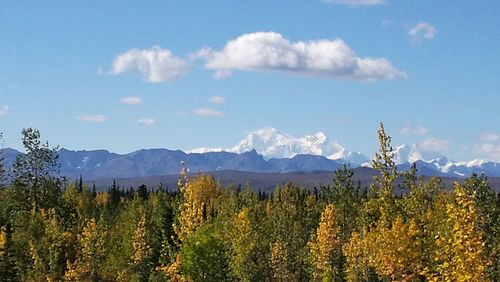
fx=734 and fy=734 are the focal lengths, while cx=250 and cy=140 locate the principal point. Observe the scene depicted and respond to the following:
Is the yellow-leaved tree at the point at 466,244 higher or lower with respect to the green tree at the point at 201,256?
higher

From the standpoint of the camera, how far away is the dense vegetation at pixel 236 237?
43.3m

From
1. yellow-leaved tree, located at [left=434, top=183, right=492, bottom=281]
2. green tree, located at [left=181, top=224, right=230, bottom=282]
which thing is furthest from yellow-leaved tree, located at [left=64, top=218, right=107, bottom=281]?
yellow-leaved tree, located at [left=434, top=183, right=492, bottom=281]

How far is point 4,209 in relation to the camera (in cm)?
9156

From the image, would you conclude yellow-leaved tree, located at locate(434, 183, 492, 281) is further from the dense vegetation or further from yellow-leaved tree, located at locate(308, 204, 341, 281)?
yellow-leaved tree, located at locate(308, 204, 341, 281)

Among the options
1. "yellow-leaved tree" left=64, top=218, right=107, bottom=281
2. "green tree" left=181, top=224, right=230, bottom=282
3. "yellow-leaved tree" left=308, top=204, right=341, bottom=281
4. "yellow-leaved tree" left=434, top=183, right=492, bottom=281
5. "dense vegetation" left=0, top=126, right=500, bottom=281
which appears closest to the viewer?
"yellow-leaved tree" left=434, top=183, right=492, bottom=281

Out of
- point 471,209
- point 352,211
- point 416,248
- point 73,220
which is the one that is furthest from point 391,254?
point 73,220

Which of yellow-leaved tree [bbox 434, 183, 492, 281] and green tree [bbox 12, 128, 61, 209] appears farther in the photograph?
green tree [bbox 12, 128, 61, 209]

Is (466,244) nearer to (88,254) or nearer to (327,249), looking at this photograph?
(327,249)

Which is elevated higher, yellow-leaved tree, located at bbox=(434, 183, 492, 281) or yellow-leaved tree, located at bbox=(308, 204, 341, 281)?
yellow-leaved tree, located at bbox=(434, 183, 492, 281)

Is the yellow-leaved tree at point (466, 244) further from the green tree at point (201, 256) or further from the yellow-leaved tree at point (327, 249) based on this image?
the yellow-leaved tree at point (327, 249)

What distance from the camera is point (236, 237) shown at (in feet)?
254

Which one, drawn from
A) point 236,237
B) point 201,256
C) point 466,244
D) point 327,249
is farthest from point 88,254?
point 466,244

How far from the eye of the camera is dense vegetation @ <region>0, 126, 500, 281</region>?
4328 cm

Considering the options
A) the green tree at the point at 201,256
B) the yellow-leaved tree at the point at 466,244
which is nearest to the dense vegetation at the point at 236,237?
the green tree at the point at 201,256
